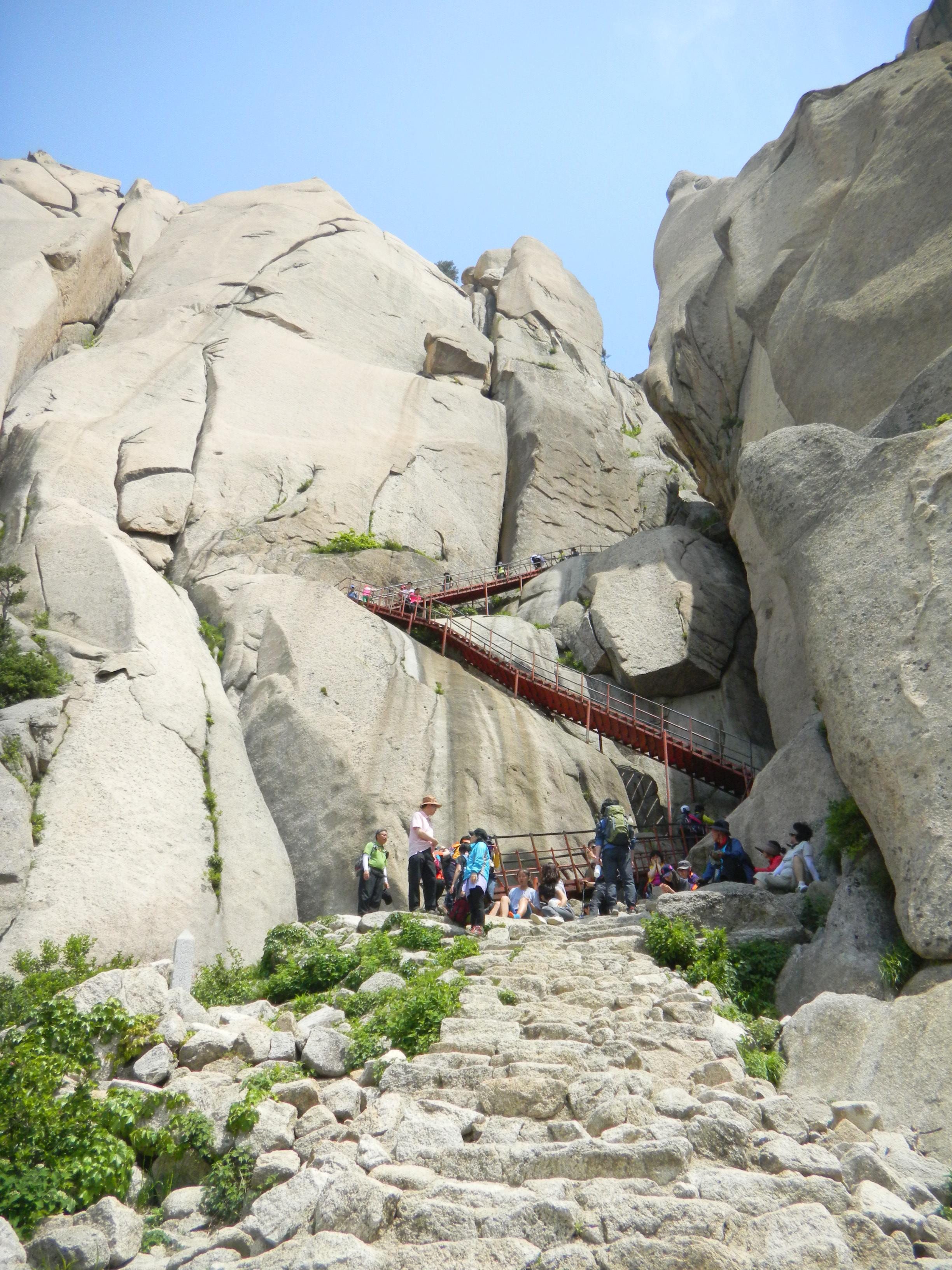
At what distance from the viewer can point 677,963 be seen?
12.0m

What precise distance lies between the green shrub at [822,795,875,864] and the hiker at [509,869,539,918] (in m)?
4.67

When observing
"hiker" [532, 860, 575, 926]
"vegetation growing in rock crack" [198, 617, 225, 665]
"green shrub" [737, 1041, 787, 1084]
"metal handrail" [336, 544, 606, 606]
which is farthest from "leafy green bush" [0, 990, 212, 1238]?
"metal handrail" [336, 544, 606, 606]

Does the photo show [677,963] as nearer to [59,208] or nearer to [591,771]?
[591,771]

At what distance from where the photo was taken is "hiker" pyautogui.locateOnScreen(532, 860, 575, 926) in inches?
624

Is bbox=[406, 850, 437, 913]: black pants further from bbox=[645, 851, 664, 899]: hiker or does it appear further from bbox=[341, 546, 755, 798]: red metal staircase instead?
bbox=[341, 546, 755, 798]: red metal staircase

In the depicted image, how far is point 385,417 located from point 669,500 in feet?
41.1

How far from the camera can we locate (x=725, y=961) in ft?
39.3

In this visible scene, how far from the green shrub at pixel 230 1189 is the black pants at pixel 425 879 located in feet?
27.1

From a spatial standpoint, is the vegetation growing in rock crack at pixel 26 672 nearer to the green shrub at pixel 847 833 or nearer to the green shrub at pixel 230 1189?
the green shrub at pixel 230 1189

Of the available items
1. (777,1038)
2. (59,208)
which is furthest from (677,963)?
(59,208)

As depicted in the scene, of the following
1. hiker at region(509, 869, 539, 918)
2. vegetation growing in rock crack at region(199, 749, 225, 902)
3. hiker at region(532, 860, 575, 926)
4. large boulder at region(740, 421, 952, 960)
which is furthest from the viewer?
vegetation growing in rock crack at region(199, 749, 225, 902)

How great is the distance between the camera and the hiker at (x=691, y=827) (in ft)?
72.4

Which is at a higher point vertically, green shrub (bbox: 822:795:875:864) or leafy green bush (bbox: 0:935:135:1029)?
green shrub (bbox: 822:795:875:864)

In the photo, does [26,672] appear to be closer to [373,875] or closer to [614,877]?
[373,875]
